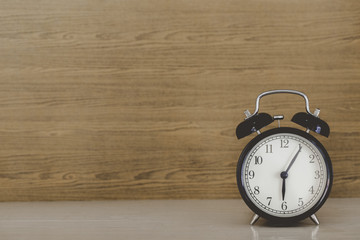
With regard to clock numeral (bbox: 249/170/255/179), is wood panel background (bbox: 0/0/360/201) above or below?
above

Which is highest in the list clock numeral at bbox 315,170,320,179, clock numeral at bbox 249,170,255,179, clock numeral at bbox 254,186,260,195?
clock numeral at bbox 249,170,255,179

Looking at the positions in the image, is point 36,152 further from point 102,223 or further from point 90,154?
point 102,223

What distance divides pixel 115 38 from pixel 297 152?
698 millimetres

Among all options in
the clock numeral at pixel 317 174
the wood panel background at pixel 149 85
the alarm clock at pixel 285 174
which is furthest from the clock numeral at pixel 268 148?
the wood panel background at pixel 149 85

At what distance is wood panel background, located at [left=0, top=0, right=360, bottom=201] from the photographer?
1.30 m

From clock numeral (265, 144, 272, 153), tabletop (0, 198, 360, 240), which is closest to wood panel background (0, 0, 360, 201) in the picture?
tabletop (0, 198, 360, 240)

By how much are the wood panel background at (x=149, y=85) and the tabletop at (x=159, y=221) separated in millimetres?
94

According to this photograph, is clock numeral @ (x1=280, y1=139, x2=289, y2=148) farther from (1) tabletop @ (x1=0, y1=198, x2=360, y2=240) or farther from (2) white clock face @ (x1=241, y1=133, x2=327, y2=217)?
(1) tabletop @ (x1=0, y1=198, x2=360, y2=240)

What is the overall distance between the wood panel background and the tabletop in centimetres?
9

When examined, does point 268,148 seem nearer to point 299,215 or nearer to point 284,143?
point 284,143

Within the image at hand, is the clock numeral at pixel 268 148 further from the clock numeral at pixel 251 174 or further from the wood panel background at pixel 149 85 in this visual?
the wood panel background at pixel 149 85

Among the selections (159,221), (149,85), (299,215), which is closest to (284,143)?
(299,215)

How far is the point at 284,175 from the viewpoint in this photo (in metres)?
0.97

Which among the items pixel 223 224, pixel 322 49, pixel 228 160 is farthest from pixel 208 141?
pixel 322 49
